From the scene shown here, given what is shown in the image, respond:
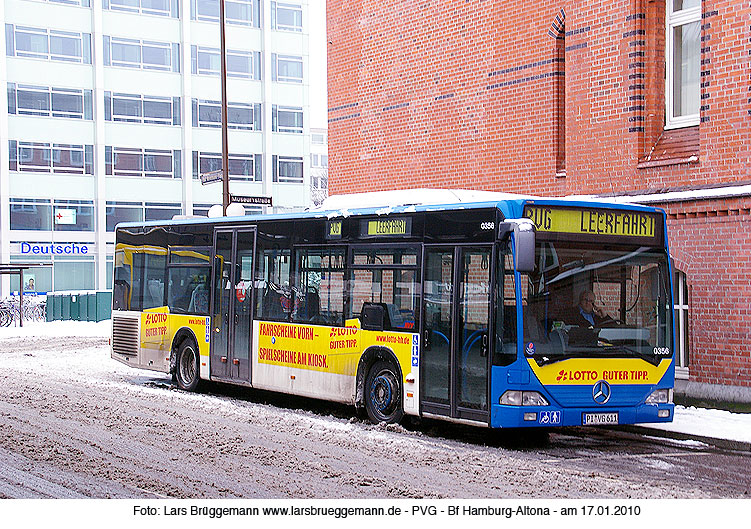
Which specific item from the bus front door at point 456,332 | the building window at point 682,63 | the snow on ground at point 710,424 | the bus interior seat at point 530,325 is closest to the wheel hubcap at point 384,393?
the bus front door at point 456,332

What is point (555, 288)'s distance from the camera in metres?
11.5

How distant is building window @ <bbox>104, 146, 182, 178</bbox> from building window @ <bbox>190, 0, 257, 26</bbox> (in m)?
7.63

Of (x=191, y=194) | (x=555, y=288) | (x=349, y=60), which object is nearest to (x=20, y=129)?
(x=191, y=194)

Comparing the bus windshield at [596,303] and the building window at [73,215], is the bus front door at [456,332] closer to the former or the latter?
the bus windshield at [596,303]

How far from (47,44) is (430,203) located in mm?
46311

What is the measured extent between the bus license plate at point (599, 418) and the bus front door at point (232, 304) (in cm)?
604

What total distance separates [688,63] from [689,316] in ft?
13.0

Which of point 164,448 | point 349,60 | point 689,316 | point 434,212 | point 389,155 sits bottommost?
point 164,448

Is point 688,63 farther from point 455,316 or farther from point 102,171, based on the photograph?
point 102,171

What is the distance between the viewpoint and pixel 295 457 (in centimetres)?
1076

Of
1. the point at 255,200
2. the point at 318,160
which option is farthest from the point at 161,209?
the point at 318,160

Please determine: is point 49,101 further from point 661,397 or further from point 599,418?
point 599,418

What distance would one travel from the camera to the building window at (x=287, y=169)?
205 feet

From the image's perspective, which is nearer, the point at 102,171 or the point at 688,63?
the point at 688,63
